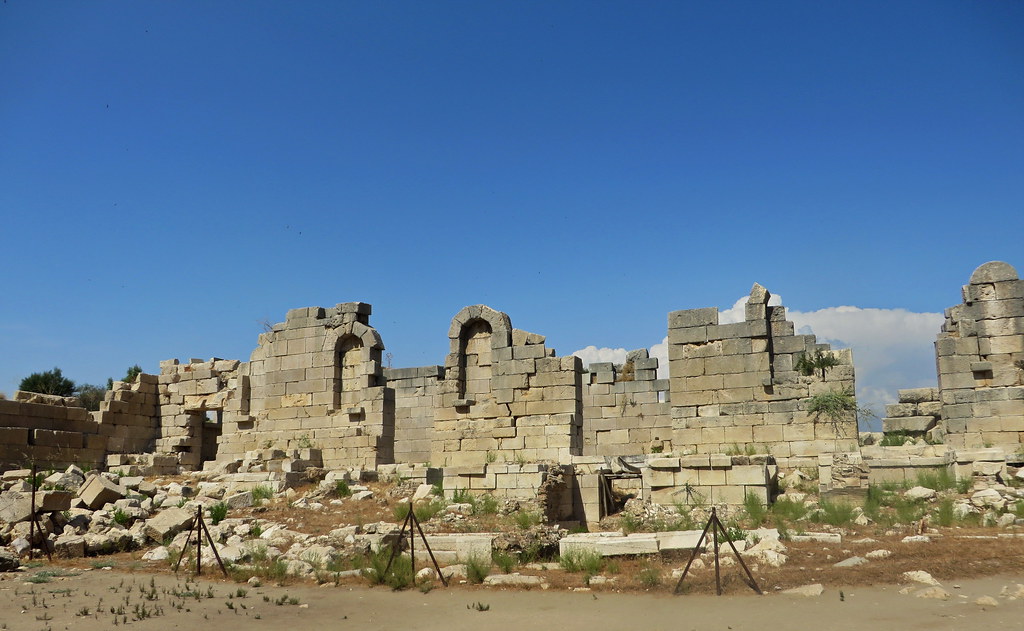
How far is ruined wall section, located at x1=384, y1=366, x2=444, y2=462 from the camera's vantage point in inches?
860

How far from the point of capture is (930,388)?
47.7 ft

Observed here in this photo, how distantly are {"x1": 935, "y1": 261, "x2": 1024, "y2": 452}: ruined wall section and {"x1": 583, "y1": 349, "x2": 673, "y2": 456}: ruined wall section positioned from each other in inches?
276

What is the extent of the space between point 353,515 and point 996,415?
10644mm

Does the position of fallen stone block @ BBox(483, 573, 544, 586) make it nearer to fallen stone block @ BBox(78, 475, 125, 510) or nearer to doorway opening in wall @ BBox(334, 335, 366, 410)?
fallen stone block @ BBox(78, 475, 125, 510)

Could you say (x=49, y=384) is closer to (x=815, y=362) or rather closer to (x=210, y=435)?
(x=210, y=435)

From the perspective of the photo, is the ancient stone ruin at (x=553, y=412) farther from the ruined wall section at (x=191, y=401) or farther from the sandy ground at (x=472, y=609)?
the sandy ground at (x=472, y=609)

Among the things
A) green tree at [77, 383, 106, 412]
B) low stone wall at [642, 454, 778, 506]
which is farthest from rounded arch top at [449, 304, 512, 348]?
green tree at [77, 383, 106, 412]

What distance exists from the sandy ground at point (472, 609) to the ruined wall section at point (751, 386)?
5.77 meters

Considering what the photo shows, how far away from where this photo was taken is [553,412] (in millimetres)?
15594

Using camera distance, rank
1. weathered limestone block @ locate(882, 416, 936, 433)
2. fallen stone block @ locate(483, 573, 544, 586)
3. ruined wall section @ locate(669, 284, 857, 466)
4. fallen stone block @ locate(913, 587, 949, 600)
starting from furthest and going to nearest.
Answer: weathered limestone block @ locate(882, 416, 936, 433)
ruined wall section @ locate(669, 284, 857, 466)
fallen stone block @ locate(483, 573, 544, 586)
fallen stone block @ locate(913, 587, 949, 600)

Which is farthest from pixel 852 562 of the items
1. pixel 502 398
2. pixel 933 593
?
pixel 502 398

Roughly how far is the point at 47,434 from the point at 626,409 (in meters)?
13.5

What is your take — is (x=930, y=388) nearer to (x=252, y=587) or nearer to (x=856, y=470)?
(x=856, y=470)

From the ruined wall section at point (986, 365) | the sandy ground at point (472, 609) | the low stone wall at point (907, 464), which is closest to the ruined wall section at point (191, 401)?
the sandy ground at point (472, 609)
